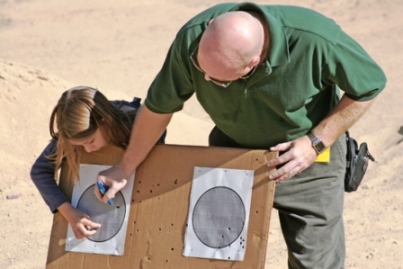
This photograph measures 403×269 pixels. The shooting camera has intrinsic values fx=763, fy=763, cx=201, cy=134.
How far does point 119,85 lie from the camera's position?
35.7 ft

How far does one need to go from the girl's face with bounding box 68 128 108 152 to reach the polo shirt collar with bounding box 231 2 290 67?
0.98m

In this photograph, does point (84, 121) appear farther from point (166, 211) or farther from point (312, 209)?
point (312, 209)

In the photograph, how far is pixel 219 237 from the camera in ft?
11.8

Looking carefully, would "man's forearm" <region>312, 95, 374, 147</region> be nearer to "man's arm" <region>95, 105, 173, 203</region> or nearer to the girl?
"man's arm" <region>95, 105, 173, 203</region>

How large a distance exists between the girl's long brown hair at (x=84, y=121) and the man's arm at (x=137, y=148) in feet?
0.37

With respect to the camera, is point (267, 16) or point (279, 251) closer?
point (267, 16)

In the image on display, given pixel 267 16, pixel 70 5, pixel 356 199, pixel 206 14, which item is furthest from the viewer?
pixel 70 5

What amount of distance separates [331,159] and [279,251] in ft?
5.70

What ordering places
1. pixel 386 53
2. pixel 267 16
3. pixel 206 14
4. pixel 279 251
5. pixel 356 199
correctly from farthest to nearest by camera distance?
pixel 386 53 < pixel 356 199 < pixel 279 251 < pixel 206 14 < pixel 267 16

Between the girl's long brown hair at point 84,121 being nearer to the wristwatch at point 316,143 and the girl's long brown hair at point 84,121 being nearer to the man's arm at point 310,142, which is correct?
the man's arm at point 310,142

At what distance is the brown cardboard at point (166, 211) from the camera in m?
3.53

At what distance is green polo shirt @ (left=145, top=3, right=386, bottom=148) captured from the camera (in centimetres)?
328

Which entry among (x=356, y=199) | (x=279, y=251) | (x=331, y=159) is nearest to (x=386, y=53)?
(x=356, y=199)

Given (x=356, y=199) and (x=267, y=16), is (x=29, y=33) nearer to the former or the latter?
(x=356, y=199)
